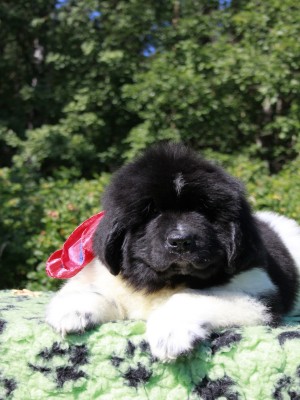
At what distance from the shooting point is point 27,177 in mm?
7883

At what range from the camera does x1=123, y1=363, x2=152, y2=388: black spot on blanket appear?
2225 millimetres

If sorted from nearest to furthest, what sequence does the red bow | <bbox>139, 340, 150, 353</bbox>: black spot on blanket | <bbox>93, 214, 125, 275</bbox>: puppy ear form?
<bbox>139, 340, 150, 353</bbox>: black spot on blanket → <bbox>93, 214, 125, 275</bbox>: puppy ear → the red bow

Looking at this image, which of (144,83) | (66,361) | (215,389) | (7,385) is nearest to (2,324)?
(7,385)

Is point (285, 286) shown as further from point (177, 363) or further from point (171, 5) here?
point (171, 5)

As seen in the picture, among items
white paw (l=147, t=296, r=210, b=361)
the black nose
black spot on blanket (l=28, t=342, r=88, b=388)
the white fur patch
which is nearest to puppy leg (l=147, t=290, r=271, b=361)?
white paw (l=147, t=296, r=210, b=361)

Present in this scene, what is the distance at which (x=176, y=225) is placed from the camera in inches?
95.2

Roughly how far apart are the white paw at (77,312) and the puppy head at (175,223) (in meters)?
0.21

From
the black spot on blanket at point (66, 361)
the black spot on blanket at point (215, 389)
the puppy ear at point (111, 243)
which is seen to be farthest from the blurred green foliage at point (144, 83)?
the black spot on blanket at point (215, 389)

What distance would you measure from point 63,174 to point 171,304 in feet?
23.0

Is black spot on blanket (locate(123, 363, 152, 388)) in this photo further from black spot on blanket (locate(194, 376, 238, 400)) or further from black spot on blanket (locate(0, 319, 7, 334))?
black spot on blanket (locate(0, 319, 7, 334))

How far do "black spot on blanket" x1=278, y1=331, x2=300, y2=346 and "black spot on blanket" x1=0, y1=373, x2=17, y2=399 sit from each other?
1.20 m

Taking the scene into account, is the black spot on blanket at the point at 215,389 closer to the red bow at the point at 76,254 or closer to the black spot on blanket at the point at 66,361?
the black spot on blanket at the point at 66,361

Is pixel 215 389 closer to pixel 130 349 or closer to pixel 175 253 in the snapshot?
pixel 130 349

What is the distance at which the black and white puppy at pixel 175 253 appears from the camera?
235 cm
